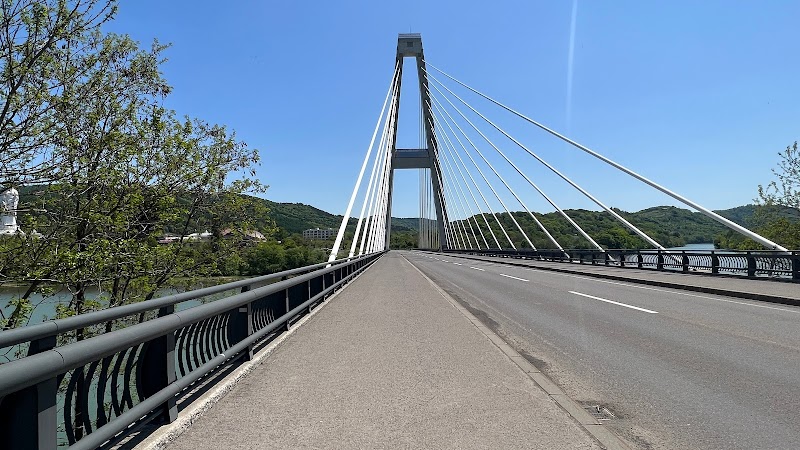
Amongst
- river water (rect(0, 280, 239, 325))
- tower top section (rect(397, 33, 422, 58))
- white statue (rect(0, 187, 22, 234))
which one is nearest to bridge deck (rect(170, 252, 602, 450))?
river water (rect(0, 280, 239, 325))

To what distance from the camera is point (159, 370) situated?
3.86m

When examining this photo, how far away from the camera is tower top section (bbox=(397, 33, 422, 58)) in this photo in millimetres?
59875

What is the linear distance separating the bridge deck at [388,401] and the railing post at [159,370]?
0.25 metres

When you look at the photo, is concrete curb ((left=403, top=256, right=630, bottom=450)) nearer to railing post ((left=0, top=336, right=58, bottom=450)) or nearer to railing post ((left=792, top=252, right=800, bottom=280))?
railing post ((left=0, top=336, right=58, bottom=450))

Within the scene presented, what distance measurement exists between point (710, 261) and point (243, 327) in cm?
2043

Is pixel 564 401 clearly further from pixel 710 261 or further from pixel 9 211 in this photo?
pixel 710 261

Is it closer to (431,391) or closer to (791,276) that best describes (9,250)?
(431,391)

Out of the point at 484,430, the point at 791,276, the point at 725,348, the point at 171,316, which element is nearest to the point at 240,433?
the point at 171,316

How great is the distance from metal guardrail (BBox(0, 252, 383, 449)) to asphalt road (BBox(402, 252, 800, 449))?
3476 mm

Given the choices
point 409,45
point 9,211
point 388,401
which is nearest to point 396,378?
point 388,401

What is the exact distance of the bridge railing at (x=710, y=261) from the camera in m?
17.2

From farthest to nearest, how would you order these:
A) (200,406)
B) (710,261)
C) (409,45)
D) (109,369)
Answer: (409,45), (710,261), (200,406), (109,369)

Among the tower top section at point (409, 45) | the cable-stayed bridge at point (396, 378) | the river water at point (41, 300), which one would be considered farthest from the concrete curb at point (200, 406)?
the tower top section at point (409, 45)

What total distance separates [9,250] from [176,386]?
20.5 feet
